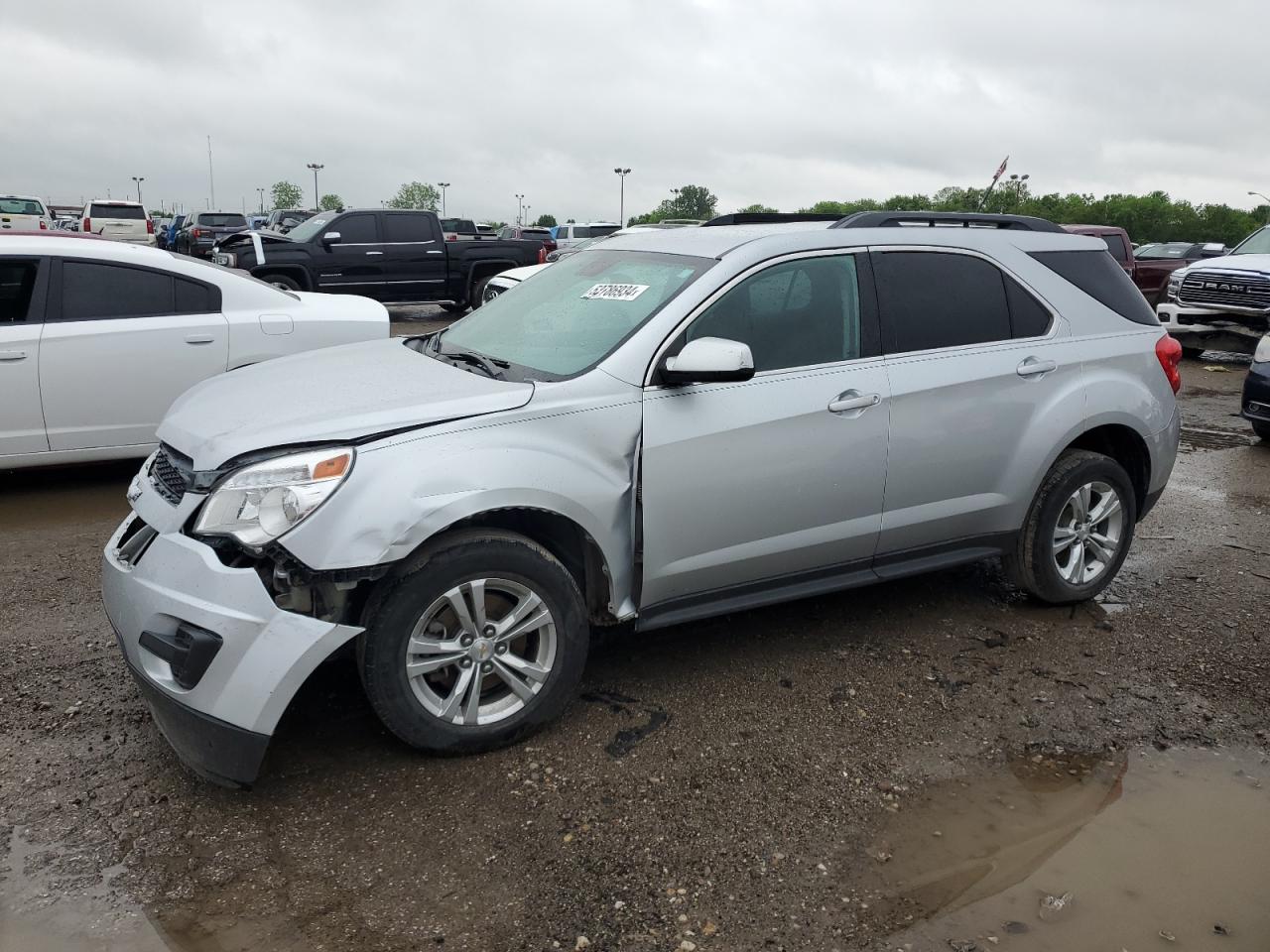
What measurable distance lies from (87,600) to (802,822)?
3474 millimetres

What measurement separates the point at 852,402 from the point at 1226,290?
12.8 m

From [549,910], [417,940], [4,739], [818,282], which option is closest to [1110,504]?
[818,282]

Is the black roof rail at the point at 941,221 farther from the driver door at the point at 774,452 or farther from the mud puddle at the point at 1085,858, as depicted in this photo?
the mud puddle at the point at 1085,858

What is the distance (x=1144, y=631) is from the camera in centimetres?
478

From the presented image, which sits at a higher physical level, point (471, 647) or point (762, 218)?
point (762, 218)

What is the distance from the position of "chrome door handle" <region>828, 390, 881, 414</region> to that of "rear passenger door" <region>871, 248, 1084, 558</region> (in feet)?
0.40

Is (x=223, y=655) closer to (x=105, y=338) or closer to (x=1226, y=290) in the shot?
(x=105, y=338)

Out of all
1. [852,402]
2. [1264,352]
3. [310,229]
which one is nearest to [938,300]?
[852,402]

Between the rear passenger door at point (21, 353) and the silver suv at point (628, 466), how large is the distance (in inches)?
105

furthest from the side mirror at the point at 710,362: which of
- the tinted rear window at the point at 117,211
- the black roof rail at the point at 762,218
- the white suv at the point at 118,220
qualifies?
the tinted rear window at the point at 117,211

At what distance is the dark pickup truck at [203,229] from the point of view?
27.5m

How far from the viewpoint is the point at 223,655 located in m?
3.06

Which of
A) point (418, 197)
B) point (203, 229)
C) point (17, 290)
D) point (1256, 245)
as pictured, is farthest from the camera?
point (418, 197)

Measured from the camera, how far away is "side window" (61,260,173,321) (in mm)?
6410
